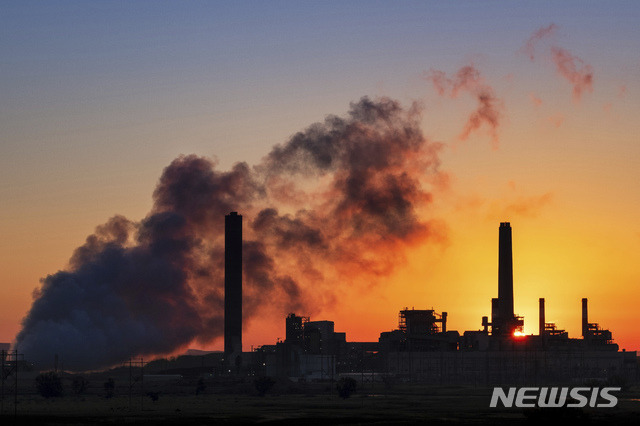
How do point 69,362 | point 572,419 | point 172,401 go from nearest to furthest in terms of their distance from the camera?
point 572,419 → point 172,401 → point 69,362

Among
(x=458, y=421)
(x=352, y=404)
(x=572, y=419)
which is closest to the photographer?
(x=572, y=419)

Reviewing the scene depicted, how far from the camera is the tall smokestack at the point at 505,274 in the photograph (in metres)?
182

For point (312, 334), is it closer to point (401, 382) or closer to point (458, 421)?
point (401, 382)

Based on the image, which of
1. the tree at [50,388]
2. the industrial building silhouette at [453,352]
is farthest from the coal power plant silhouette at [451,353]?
the tree at [50,388]

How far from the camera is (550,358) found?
179000 millimetres

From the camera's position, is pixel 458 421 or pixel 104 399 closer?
pixel 458 421

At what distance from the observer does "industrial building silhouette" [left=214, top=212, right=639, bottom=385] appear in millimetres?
176000

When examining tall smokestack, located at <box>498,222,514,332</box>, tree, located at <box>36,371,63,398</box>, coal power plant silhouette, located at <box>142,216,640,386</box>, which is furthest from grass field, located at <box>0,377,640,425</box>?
tall smokestack, located at <box>498,222,514,332</box>

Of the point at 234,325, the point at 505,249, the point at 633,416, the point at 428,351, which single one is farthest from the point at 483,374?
the point at 633,416

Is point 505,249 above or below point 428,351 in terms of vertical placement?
above

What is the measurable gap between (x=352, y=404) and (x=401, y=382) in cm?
6936

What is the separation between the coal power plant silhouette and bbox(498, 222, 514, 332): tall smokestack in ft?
0.58

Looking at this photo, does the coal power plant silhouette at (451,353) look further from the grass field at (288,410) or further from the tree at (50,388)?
the tree at (50,388)

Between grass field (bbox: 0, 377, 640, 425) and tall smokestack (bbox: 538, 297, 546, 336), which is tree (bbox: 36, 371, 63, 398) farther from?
tall smokestack (bbox: 538, 297, 546, 336)
